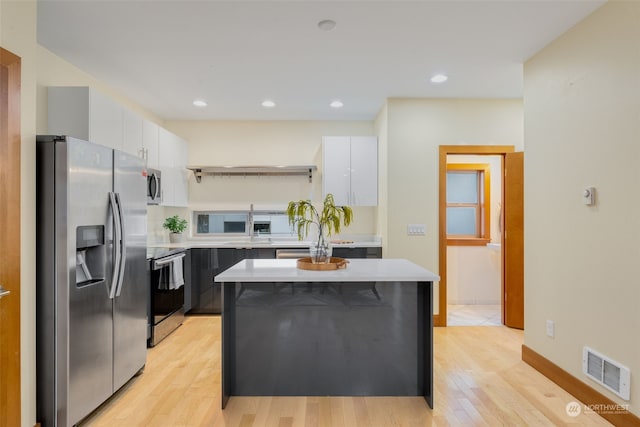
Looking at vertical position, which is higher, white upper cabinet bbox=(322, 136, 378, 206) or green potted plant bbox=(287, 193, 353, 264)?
white upper cabinet bbox=(322, 136, 378, 206)

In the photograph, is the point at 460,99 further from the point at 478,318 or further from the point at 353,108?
the point at 478,318

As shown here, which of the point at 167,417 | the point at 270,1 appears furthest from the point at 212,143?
the point at 167,417

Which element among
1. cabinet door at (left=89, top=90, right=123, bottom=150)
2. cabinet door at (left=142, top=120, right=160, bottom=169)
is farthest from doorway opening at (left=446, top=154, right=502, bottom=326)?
cabinet door at (left=89, top=90, right=123, bottom=150)

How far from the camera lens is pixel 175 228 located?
4859mm

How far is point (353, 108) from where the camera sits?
4.65 meters

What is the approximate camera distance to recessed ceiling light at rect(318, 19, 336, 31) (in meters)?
2.57

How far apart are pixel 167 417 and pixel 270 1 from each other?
265cm

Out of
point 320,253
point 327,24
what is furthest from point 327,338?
point 327,24

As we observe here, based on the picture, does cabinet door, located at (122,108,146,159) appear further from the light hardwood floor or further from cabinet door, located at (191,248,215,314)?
the light hardwood floor

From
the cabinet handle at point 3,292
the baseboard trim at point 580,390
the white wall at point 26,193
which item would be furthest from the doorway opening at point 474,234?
the cabinet handle at point 3,292

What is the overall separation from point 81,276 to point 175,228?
101 inches

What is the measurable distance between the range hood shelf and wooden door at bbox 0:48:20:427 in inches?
122

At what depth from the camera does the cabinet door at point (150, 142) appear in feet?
12.8

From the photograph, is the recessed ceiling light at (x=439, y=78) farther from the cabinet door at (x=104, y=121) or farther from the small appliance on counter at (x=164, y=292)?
the small appliance on counter at (x=164, y=292)
